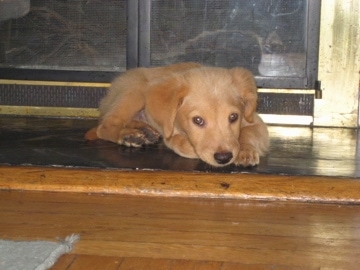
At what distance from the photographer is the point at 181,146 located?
315 centimetres

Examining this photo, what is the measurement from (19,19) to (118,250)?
2818 mm

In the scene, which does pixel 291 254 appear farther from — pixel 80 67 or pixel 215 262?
pixel 80 67

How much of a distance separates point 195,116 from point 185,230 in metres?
0.83

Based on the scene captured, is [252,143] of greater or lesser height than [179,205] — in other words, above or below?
above

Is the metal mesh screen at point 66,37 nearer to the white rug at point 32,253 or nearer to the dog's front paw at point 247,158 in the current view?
the dog's front paw at point 247,158

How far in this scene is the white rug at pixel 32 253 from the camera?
179 cm

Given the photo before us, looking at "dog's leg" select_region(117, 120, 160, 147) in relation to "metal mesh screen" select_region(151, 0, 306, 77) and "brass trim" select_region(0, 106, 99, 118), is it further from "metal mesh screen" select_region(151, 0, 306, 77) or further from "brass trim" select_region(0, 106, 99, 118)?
"brass trim" select_region(0, 106, 99, 118)

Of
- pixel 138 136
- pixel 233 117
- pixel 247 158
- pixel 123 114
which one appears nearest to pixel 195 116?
pixel 233 117

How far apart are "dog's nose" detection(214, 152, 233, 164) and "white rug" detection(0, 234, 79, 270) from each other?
0.88 meters

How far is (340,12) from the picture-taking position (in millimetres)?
4262

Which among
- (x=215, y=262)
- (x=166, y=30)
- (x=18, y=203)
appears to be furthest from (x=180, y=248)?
(x=166, y=30)

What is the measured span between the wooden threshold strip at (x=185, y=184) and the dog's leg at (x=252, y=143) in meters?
0.16

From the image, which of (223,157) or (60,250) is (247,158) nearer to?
(223,157)

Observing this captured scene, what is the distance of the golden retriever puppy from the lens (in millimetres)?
2932
